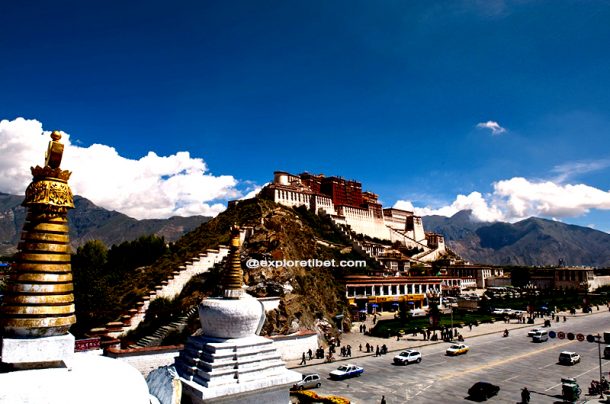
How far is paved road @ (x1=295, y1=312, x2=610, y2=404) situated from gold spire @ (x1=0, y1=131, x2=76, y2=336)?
21226mm

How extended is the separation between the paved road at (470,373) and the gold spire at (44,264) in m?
21.2

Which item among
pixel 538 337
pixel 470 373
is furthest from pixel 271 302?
pixel 538 337

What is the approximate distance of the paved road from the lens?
26.5 metres

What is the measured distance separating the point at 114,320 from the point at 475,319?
47.0 m

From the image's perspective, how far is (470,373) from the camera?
31.7 metres

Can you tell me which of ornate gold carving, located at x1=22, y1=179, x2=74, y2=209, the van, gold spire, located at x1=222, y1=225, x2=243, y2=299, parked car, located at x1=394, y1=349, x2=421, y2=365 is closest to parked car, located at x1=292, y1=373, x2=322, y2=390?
parked car, located at x1=394, y1=349, x2=421, y2=365

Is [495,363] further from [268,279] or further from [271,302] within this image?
[268,279]

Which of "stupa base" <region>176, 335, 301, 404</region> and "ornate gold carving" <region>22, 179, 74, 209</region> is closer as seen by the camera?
"ornate gold carving" <region>22, 179, 74, 209</region>

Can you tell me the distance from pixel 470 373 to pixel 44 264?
3184cm

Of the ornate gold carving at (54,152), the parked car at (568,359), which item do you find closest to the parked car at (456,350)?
the parked car at (568,359)

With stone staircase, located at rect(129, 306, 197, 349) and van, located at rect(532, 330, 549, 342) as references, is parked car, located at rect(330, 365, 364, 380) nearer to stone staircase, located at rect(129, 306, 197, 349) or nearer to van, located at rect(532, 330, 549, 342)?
stone staircase, located at rect(129, 306, 197, 349)

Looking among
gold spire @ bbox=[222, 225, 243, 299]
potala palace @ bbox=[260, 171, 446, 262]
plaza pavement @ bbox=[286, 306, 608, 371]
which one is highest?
potala palace @ bbox=[260, 171, 446, 262]

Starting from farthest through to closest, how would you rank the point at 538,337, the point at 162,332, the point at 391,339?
→ the point at 391,339, the point at 538,337, the point at 162,332

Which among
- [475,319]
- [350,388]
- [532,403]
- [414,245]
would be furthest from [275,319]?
[414,245]
